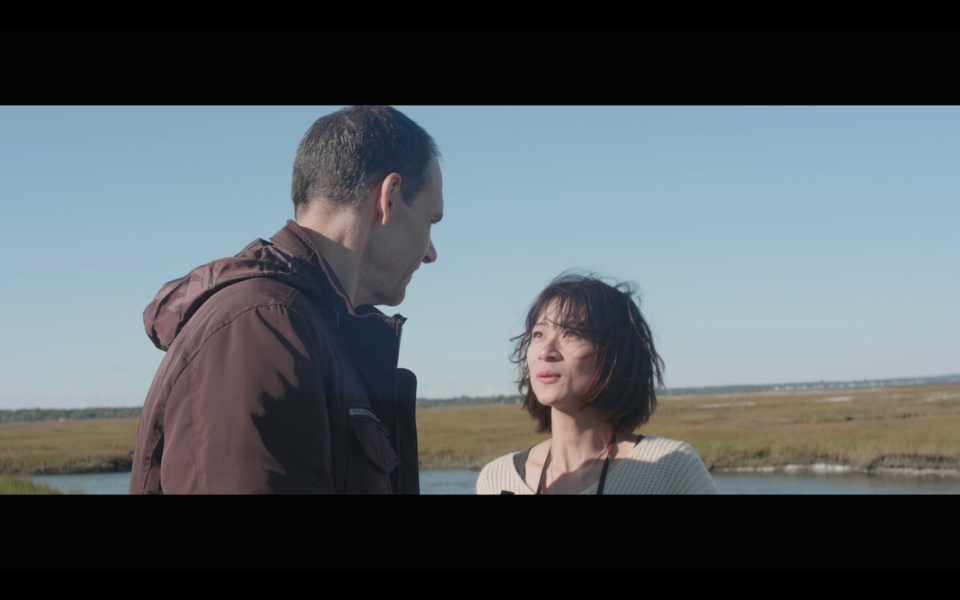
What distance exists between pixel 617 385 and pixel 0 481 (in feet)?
68.9

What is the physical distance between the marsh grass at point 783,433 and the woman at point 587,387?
56.2ft

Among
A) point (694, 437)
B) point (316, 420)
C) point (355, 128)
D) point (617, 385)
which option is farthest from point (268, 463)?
point (694, 437)

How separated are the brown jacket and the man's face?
0.20 meters

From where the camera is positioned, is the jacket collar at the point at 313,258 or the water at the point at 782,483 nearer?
the jacket collar at the point at 313,258

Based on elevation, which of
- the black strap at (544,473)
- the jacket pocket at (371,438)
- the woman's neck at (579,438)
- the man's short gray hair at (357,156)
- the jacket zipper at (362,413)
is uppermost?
the man's short gray hair at (357,156)

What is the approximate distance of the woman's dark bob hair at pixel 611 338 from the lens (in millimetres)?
2529

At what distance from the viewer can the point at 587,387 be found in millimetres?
2523

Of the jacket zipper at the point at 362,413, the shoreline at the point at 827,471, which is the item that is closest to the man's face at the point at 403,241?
the jacket zipper at the point at 362,413

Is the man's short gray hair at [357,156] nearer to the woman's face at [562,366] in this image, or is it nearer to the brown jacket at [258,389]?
the brown jacket at [258,389]

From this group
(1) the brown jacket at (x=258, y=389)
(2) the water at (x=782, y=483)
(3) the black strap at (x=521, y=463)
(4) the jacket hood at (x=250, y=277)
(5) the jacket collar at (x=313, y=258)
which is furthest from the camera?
(2) the water at (x=782, y=483)

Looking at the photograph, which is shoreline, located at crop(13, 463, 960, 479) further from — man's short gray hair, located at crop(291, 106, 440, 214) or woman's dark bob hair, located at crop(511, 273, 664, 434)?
man's short gray hair, located at crop(291, 106, 440, 214)

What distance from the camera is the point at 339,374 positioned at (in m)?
1.38

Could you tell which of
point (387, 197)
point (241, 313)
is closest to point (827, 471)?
point (387, 197)

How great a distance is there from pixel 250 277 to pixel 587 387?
1.49 m
